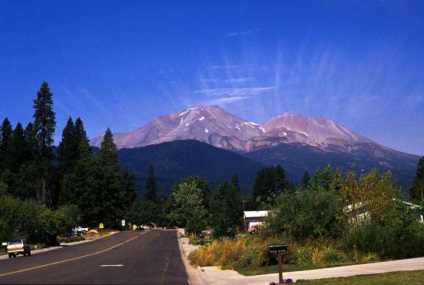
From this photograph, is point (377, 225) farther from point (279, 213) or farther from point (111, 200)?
point (111, 200)

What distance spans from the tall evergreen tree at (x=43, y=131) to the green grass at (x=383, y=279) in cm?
7889

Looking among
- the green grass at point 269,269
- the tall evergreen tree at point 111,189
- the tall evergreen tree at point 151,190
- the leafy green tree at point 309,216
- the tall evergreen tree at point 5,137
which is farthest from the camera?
the tall evergreen tree at point 151,190

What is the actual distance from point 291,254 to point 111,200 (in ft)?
286

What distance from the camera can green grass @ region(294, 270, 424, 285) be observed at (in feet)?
47.9

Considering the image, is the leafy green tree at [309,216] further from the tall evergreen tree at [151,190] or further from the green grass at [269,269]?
the tall evergreen tree at [151,190]

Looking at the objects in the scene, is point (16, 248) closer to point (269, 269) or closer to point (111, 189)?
point (269, 269)

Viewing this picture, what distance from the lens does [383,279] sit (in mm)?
15422

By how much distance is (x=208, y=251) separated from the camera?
2669 centimetres

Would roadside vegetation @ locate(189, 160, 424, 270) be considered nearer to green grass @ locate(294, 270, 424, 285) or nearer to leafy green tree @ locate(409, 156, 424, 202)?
green grass @ locate(294, 270, 424, 285)

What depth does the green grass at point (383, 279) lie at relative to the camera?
14.6 m

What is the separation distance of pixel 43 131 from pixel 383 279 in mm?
82151

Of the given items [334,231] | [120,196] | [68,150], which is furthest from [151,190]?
[334,231]

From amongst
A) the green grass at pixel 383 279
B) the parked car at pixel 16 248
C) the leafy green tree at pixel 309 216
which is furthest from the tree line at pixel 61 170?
the green grass at pixel 383 279

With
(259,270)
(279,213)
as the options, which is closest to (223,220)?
(279,213)
